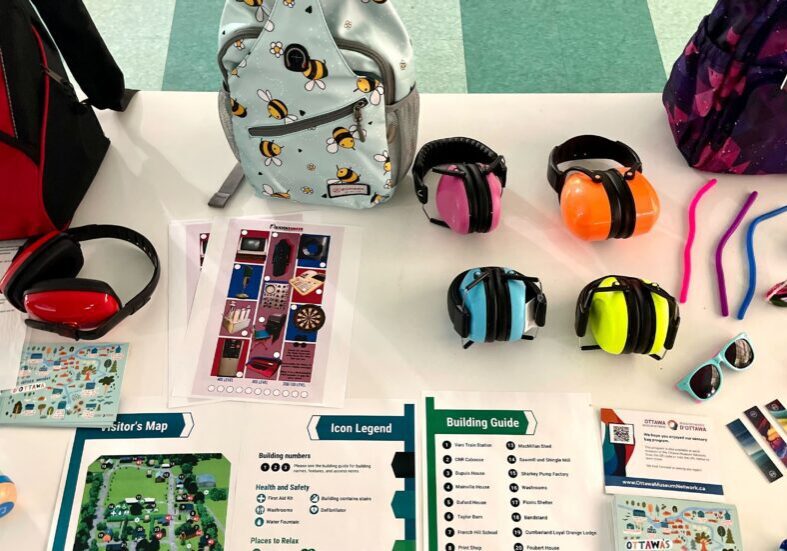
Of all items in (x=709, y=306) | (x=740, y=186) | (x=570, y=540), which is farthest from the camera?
(x=740, y=186)

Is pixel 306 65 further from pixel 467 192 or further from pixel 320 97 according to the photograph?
pixel 467 192

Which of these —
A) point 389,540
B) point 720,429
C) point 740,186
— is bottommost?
point 389,540

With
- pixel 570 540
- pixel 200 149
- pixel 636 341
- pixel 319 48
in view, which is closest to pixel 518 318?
pixel 636 341

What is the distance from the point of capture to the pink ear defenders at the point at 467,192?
894 millimetres

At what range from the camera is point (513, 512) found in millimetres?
774

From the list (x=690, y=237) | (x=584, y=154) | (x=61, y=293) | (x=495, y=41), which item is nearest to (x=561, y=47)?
(x=495, y=41)

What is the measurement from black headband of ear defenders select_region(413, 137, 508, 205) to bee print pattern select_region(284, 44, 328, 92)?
0.68 feet

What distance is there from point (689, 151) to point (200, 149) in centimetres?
79

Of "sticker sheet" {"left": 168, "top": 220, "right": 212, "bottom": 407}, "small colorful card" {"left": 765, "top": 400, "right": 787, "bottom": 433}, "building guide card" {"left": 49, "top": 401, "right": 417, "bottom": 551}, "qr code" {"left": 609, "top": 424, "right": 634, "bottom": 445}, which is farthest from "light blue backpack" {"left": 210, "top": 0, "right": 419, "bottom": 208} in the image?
"small colorful card" {"left": 765, "top": 400, "right": 787, "bottom": 433}

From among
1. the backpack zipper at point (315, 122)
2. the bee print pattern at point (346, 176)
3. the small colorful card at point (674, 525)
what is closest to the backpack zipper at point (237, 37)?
the backpack zipper at point (315, 122)

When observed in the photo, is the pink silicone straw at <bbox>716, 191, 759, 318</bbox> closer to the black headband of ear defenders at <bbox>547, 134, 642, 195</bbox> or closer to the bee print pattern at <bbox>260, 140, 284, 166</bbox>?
the black headband of ear defenders at <bbox>547, 134, 642, 195</bbox>

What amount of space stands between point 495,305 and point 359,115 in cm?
31

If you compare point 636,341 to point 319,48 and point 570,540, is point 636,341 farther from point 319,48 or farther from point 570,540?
point 319,48

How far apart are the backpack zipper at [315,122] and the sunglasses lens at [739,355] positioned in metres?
0.57
